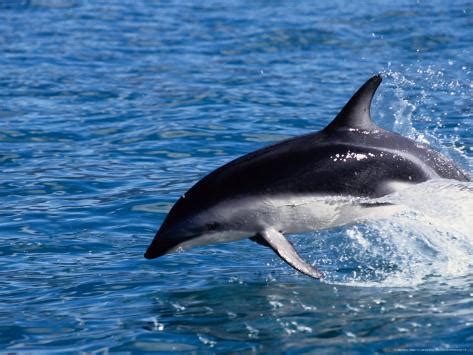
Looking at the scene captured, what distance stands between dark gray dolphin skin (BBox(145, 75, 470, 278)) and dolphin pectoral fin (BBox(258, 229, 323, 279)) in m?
0.01

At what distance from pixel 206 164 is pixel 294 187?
4345mm

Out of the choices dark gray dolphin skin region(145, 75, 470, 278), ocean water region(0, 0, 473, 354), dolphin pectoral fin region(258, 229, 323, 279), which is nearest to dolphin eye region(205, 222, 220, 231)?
dark gray dolphin skin region(145, 75, 470, 278)

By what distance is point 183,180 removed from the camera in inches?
492

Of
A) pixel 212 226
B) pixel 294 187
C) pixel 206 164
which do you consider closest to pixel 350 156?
pixel 294 187

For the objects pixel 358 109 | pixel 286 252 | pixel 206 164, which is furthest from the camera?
pixel 206 164

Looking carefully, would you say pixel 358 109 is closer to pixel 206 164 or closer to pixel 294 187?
pixel 294 187

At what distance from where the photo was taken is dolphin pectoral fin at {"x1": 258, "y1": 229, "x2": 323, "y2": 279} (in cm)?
836

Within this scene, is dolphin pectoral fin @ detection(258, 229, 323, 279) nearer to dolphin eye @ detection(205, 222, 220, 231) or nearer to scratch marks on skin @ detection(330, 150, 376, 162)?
dolphin eye @ detection(205, 222, 220, 231)

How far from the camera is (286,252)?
28.0 feet

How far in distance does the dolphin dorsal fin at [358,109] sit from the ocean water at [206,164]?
0.70 metres

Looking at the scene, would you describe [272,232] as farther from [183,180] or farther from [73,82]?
[73,82]

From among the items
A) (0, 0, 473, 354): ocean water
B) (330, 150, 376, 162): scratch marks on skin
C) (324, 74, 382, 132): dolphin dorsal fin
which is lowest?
(0, 0, 473, 354): ocean water

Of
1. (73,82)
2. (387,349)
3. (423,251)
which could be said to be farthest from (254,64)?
(387,349)

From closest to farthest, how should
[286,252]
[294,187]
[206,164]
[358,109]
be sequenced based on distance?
1. [286,252]
2. [294,187]
3. [358,109]
4. [206,164]
